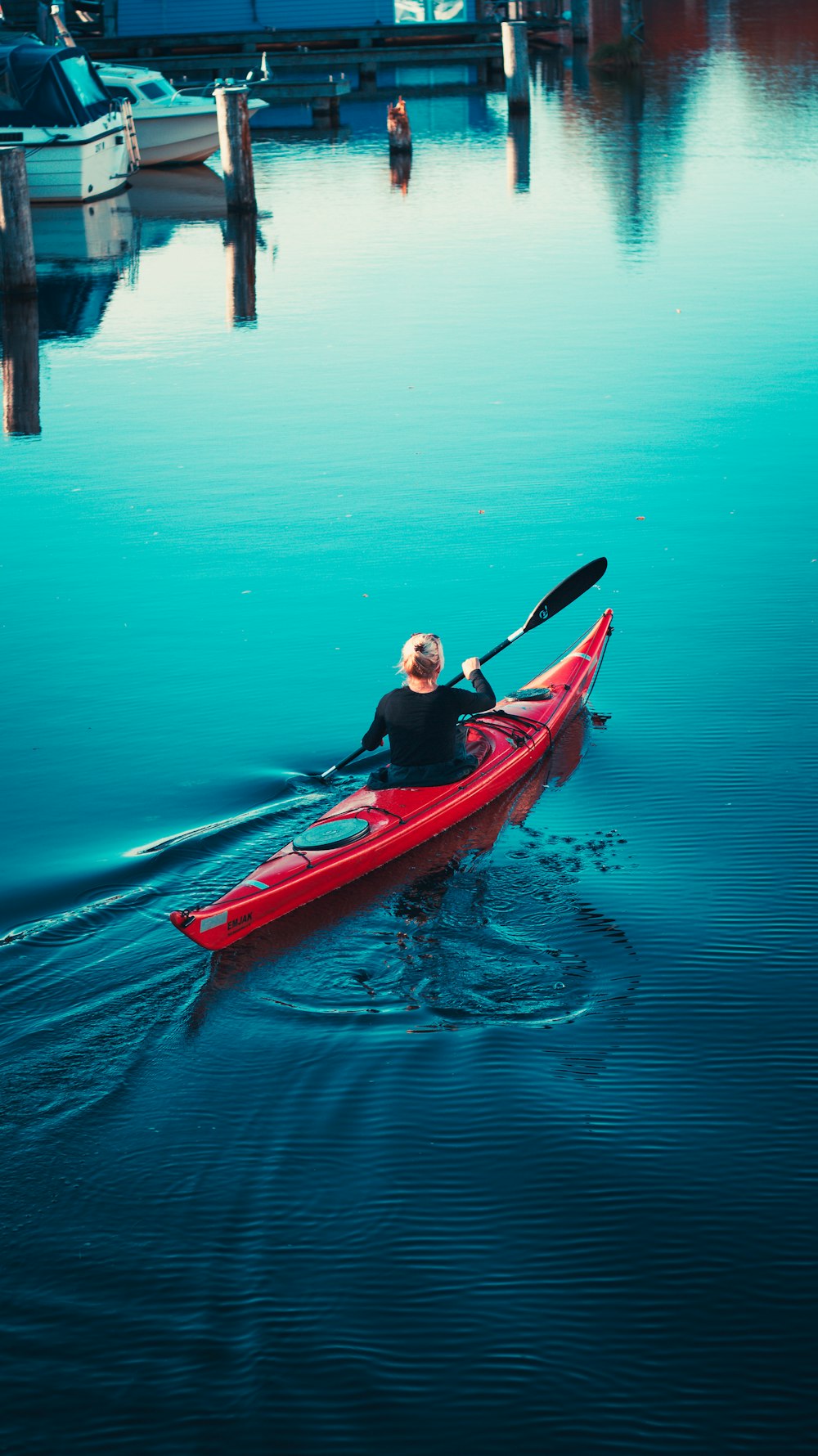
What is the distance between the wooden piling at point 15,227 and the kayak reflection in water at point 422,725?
39.0 ft

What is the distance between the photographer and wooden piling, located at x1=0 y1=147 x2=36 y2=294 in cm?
1680

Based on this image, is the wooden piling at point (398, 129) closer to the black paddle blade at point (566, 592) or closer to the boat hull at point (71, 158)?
the boat hull at point (71, 158)

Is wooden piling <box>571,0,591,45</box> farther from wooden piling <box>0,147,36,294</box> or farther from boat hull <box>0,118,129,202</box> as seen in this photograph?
wooden piling <box>0,147,36,294</box>

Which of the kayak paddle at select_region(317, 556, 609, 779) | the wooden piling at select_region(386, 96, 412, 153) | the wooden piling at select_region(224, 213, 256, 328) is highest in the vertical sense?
the wooden piling at select_region(386, 96, 412, 153)

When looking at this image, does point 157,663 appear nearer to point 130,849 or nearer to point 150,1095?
point 130,849

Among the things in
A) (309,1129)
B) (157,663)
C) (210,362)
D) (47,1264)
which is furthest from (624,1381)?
(210,362)

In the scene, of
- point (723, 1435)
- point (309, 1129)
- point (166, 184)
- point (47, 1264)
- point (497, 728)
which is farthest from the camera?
point (166, 184)

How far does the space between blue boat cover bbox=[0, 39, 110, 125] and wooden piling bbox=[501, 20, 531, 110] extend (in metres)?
8.27

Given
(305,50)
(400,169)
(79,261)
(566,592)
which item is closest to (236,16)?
(305,50)

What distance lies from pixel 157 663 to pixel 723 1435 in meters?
6.18

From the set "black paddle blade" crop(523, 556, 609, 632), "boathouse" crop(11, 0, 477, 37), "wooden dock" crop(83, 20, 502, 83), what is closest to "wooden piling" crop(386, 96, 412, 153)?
"wooden dock" crop(83, 20, 502, 83)

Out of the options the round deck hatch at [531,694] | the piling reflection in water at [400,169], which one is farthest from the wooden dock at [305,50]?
the round deck hatch at [531,694]

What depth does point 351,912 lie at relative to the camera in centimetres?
666

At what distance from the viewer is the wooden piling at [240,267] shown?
18.0 m
